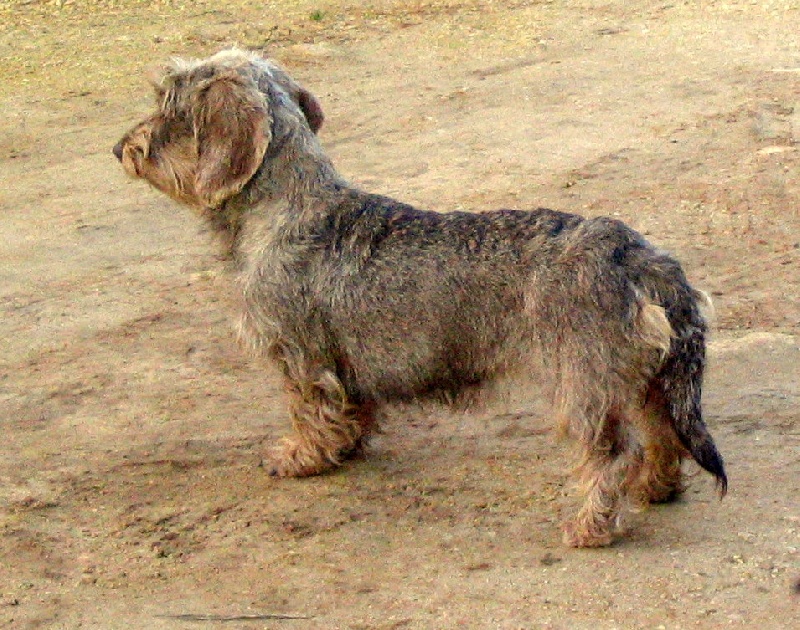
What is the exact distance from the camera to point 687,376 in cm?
526

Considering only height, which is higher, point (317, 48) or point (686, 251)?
point (317, 48)

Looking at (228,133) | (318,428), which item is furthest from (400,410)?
(228,133)

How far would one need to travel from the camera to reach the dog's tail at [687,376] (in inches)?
205

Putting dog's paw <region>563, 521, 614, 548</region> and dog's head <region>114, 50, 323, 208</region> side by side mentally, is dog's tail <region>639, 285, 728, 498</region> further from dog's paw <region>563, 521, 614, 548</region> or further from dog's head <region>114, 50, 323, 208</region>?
dog's head <region>114, 50, 323, 208</region>

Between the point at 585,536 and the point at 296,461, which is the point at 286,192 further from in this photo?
the point at 585,536

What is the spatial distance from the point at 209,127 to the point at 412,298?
1.12 m

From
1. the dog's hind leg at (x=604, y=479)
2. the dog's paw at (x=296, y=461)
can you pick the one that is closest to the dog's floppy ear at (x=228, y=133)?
the dog's paw at (x=296, y=461)

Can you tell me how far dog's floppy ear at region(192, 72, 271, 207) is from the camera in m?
5.79

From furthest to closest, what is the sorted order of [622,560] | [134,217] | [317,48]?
[317,48], [134,217], [622,560]

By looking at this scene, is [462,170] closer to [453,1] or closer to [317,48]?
[317,48]

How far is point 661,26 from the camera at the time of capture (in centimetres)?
1359

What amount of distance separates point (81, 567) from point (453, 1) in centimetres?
1001

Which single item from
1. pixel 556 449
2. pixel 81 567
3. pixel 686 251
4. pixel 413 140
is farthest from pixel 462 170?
pixel 81 567

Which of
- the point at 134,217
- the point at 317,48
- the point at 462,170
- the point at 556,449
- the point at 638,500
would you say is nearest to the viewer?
the point at 638,500
